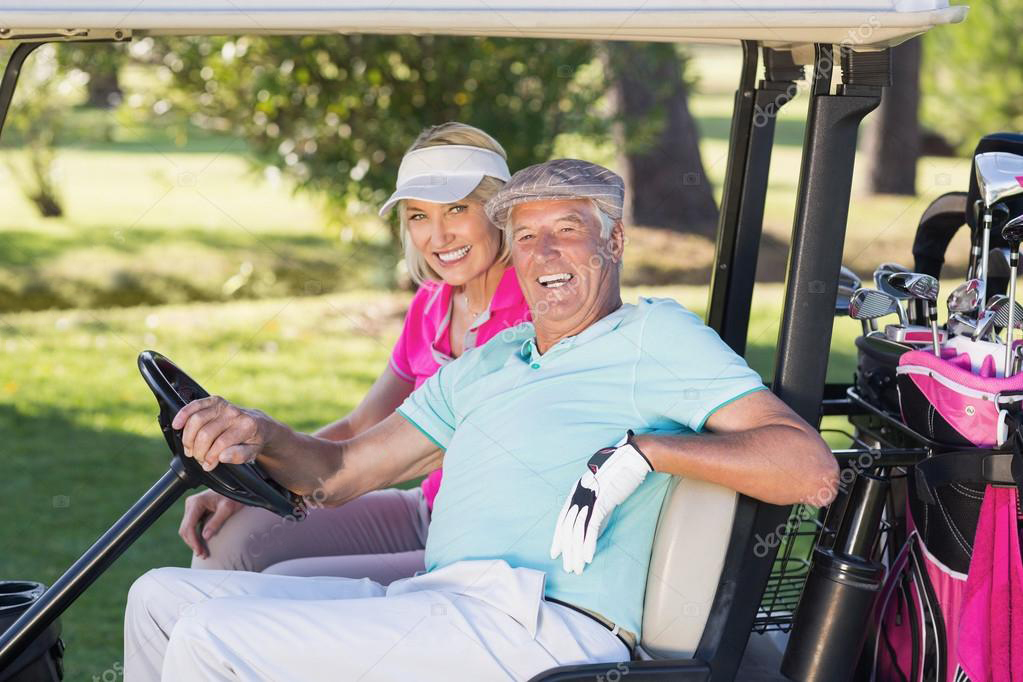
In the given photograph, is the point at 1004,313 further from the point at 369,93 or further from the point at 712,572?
the point at 369,93

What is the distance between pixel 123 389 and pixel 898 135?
23.8 ft

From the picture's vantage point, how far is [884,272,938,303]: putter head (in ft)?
7.72

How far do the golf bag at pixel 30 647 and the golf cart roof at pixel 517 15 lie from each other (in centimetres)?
100

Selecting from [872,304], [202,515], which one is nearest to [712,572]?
[872,304]

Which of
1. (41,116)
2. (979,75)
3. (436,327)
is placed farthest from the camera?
(979,75)

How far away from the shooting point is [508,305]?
2900 mm

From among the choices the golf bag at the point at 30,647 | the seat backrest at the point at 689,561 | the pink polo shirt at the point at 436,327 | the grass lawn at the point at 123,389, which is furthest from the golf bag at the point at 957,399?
the grass lawn at the point at 123,389

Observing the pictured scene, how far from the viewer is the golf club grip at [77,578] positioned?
2.12 meters

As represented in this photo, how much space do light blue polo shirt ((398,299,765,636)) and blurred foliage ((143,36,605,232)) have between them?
4353 mm

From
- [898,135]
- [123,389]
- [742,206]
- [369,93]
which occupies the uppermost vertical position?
[898,135]

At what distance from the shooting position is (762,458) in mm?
2023

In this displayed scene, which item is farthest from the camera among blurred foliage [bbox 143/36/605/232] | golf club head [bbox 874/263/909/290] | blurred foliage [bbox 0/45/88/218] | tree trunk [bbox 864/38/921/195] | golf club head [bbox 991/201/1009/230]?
tree trunk [bbox 864/38/921/195]

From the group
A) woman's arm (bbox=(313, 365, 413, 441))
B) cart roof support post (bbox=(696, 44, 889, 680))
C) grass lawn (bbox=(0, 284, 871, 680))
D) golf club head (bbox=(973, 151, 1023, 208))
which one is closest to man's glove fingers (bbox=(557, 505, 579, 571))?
cart roof support post (bbox=(696, 44, 889, 680))

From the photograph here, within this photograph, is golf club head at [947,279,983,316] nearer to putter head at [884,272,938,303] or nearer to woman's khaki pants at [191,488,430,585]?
putter head at [884,272,938,303]
